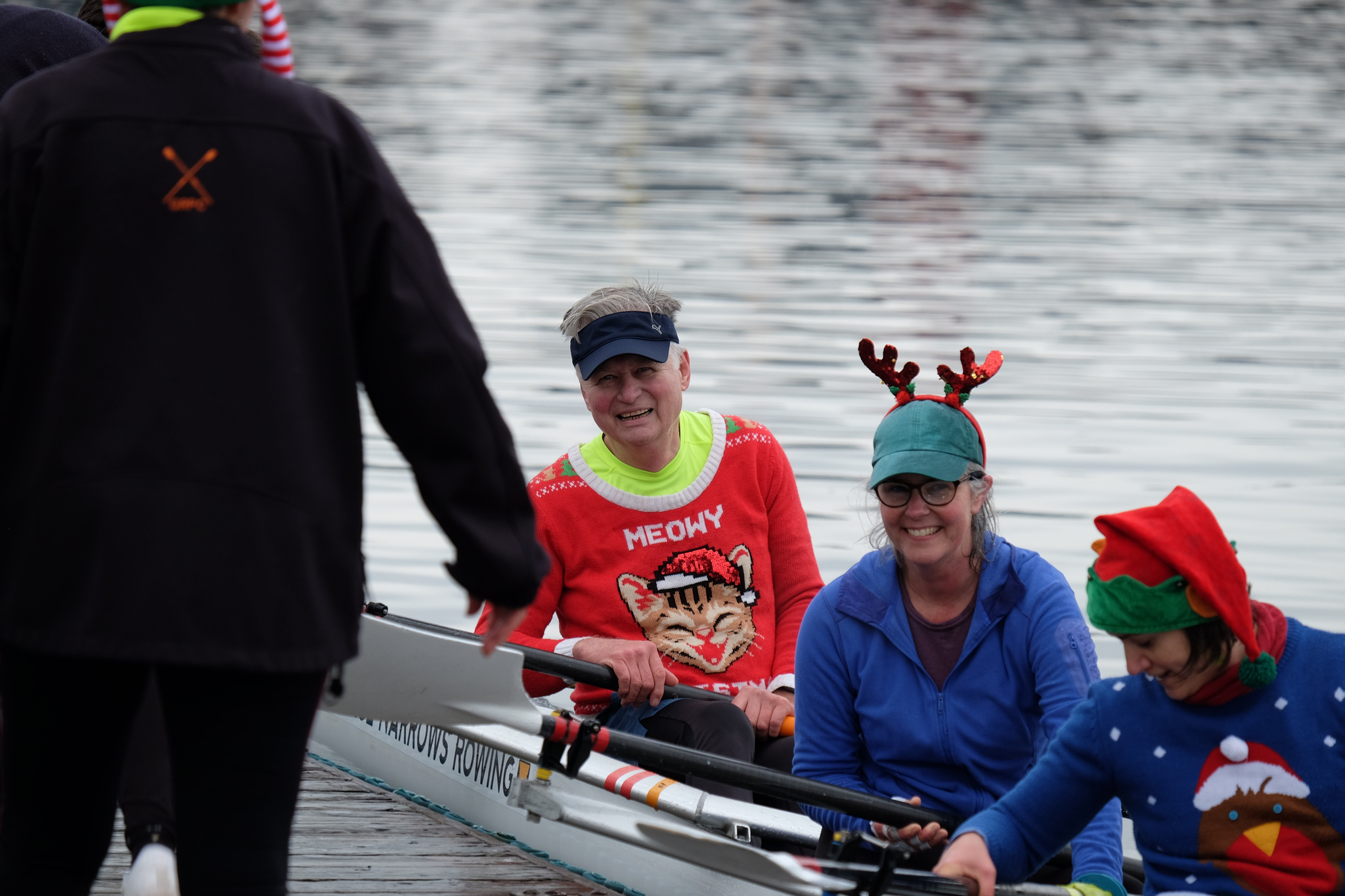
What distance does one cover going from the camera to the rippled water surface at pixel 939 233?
9672 mm

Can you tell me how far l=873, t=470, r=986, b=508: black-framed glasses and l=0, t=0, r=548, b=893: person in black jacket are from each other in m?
1.23

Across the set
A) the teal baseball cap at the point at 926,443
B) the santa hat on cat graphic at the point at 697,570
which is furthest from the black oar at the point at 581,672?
the teal baseball cap at the point at 926,443

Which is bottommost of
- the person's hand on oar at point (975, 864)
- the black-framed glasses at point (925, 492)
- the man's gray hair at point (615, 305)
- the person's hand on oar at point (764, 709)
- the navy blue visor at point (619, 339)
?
the person's hand on oar at point (764, 709)

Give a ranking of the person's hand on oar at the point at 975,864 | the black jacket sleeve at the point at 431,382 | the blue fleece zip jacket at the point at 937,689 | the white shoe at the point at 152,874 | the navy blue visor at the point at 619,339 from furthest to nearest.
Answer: the navy blue visor at the point at 619,339, the blue fleece zip jacket at the point at 937,689, the white shoe at the point at 152,874, the person's hand on oar at the point at 975,864, the black jacket sleeve at the point at 431,382

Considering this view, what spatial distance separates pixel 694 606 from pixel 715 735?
392mm

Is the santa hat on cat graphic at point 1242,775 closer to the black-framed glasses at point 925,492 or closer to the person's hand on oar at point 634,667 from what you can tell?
the black-framed glasses at point 925,492

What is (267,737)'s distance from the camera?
2.03 meters

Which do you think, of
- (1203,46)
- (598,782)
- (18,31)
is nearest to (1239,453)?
(598,782)

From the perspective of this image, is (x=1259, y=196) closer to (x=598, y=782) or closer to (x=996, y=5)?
(x=598, y=782)

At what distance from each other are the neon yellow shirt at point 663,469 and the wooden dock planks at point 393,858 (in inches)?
37.2

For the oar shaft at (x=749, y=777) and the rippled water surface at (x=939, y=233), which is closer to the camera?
the oar shaft at (x=749, y=777)

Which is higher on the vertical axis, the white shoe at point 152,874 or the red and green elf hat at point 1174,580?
the red and green elf hat at point 1174,580

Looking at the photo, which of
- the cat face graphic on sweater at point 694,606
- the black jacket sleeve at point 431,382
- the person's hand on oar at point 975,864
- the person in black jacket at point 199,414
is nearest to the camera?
the person in black jacket at point 199,414

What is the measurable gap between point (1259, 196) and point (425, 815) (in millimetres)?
18053
